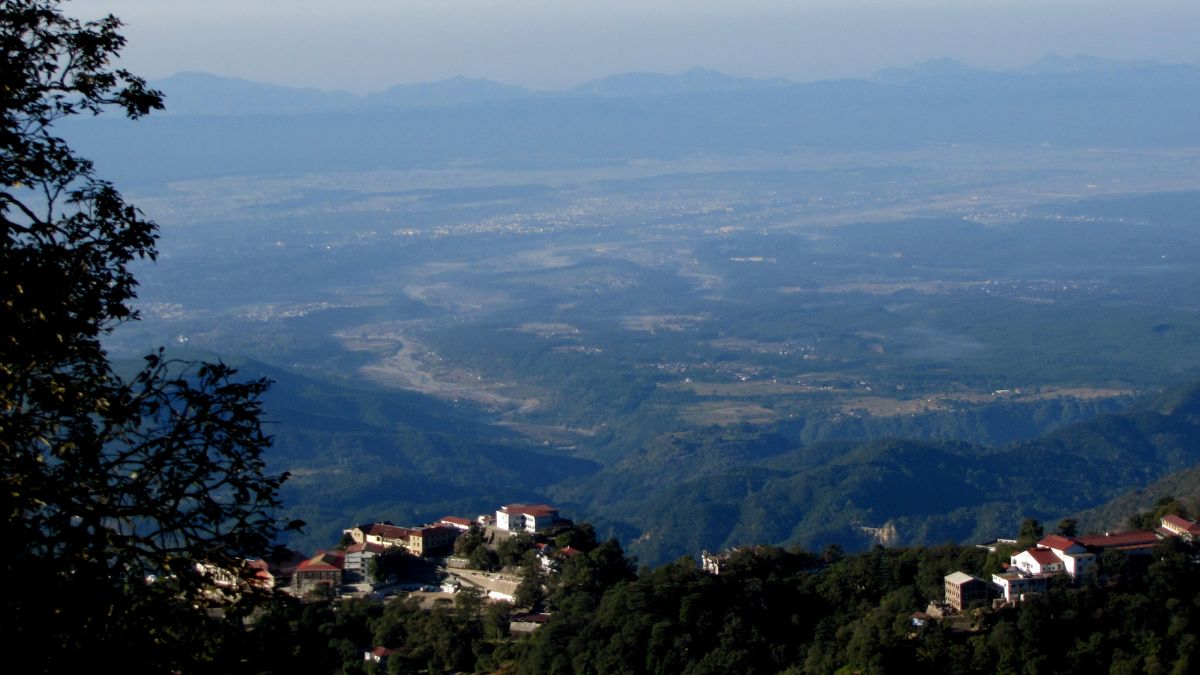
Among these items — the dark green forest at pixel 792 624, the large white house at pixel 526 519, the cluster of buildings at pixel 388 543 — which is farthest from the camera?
the large white house at pixel 526 519

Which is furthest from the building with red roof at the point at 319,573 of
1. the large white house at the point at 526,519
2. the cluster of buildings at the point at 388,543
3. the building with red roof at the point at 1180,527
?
the building with red roof at the point at 1180,527

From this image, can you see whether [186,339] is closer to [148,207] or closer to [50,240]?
[148,207]

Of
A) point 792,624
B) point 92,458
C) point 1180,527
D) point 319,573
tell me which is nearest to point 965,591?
point 792,624

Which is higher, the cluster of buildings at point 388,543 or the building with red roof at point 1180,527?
the building with red roof at point 1180,527

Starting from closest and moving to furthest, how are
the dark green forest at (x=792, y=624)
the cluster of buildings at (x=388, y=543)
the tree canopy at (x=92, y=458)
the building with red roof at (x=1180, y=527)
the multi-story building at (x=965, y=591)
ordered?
the tree canopy at (x=92, y=458) → the dark green forest at (x=792, y=624) → the multi-story building at (x=965, y=591) → the building with red roof at (x=1180, y=527) → the cluster of buildings at (x=388, y=543)

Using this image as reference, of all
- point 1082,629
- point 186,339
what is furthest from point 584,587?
point 186,339

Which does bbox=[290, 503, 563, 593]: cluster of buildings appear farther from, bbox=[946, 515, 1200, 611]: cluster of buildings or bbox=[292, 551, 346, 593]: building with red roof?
bbox=[946, 515, 1200, 611]: cluster of buildings

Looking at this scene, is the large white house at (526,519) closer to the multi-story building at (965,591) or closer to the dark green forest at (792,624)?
the dark green forest at (792,624)
